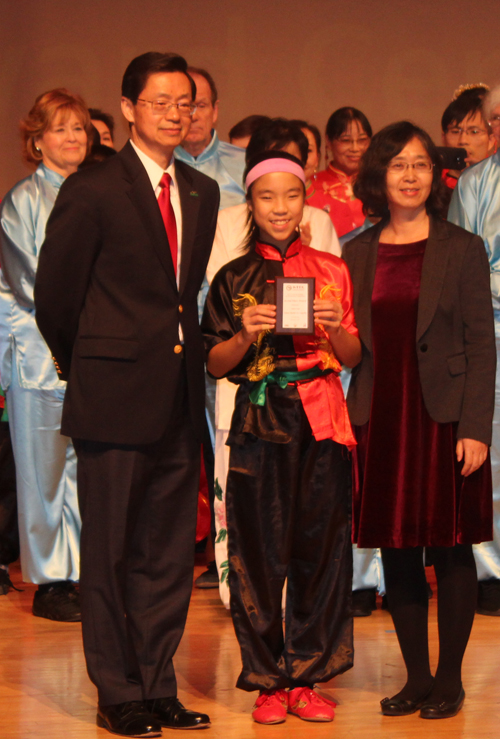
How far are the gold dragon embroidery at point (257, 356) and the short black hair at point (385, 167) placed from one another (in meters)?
0.46

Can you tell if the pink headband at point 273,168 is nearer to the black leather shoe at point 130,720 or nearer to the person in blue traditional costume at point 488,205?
the person in blue traditional costume at point 488,205

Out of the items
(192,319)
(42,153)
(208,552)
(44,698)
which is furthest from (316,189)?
(44,698)

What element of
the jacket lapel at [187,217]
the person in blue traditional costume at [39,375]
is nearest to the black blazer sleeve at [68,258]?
the jacket lapel at [187,217]

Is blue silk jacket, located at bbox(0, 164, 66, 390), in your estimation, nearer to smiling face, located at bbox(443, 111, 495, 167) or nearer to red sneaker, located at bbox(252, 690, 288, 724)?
red sneaker, located at bbox(252, 690, 288, 724)

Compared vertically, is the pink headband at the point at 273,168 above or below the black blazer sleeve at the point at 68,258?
above

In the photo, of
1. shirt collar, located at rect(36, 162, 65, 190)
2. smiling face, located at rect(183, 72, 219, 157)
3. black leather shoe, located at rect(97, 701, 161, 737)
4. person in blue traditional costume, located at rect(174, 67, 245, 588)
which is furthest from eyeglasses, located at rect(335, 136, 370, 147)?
black leather shoe, located at rect(97, 701, 161, 737)

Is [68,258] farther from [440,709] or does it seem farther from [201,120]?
[201,120]

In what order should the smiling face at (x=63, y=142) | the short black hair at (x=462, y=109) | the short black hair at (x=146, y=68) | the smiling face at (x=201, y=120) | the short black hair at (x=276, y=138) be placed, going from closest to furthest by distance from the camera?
the short black hair at (x=146, y=68) → the short black hair at (x=276, y=138) → the smiling face at (x=63, y=142) → the smiling face at (x=201, y=120) → the short black hair at (x=462, y=109)

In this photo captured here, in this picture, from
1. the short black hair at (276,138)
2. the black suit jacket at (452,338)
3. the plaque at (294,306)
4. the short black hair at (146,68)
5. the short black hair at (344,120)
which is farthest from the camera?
the short black hair at (344,120)

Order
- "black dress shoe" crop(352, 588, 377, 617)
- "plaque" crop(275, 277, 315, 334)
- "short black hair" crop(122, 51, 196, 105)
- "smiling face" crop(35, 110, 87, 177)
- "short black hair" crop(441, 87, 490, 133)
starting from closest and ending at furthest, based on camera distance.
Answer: "plaque" crop(275, 277, 315, 334) < "short black hair" crop(122, 51, 196, 105) < "black dress shoe" crop(352, 588, 377, 617) < "smiling face" crop(35, 110, 87, 177) < "short black hair" crop(441, 87, 490, 133)

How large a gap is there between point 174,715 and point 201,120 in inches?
84.5

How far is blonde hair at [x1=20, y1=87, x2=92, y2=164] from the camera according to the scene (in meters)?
3.51

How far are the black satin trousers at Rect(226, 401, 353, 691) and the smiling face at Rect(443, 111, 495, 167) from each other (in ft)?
6.54

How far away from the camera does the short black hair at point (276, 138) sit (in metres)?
3.13
